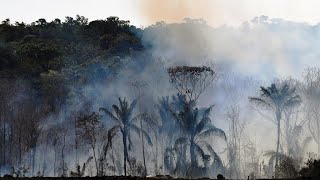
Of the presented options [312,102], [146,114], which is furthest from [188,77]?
[312,102]

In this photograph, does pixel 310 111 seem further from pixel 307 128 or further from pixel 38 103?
pixel 38 103

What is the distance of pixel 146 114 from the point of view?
226 ft

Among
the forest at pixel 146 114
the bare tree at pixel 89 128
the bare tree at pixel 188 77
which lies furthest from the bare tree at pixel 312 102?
the bare tree at pixel 89 128

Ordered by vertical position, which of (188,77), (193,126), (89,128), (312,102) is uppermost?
(188,77)

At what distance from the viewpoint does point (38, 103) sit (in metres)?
89.9

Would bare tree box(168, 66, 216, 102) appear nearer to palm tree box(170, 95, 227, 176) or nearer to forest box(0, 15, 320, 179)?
forest box(0, 15, 320, 179)

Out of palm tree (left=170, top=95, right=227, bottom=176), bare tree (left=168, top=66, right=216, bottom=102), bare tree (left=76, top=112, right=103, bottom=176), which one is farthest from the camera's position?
bare tree (left=168, top=66, right=216, bottom=102)

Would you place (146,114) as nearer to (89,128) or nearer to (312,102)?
(89,128)

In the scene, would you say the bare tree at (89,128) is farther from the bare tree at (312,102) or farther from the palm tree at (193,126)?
the bare tree at (312,102)

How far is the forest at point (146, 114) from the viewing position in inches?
2650

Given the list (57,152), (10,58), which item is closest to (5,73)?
(10,58)

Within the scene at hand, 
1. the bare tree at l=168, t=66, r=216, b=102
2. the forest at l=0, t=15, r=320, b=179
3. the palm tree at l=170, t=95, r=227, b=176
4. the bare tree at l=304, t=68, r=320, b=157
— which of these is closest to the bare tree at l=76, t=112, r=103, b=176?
the forest at l=0, t=15, r=320, b=179

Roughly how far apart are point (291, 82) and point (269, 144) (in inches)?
436

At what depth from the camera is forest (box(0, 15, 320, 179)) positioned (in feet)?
221
